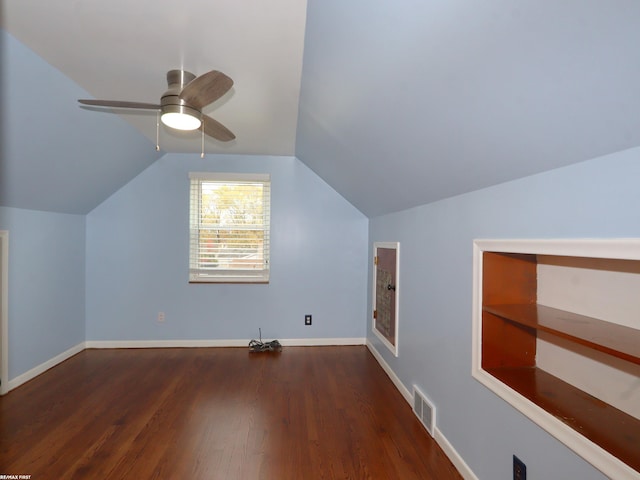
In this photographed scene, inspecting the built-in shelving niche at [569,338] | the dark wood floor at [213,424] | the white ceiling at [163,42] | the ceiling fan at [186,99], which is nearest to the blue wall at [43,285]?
the dark wood floor at [213,424]

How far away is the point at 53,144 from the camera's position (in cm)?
239

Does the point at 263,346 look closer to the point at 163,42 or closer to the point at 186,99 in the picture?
the point at 186,99

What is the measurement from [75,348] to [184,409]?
6.78ft

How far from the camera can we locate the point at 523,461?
1371 mm

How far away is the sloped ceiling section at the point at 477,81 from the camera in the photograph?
0.79 meters

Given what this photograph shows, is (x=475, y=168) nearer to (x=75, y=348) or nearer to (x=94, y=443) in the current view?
(x=94, y=443)

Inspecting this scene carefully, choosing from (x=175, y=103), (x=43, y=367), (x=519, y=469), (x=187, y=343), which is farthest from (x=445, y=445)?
(x=43, y=367)

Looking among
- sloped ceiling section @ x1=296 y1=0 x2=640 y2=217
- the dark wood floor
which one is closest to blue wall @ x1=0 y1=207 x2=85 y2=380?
the dark wood floor

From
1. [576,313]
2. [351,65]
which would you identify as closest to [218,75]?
[351,65]

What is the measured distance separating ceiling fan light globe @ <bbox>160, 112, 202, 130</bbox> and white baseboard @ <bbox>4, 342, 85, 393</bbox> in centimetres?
278

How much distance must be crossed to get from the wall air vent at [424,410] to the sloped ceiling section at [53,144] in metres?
3.32

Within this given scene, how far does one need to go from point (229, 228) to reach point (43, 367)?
2.31 m

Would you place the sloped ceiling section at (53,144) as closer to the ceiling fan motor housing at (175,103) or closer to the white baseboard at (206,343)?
the ceiling fan motor housing at (175,103)

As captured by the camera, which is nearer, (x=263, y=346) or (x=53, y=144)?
(x=53, y=144)
